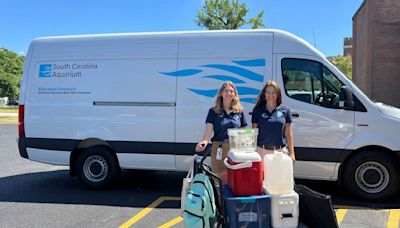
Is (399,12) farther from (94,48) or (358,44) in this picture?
(94,48)

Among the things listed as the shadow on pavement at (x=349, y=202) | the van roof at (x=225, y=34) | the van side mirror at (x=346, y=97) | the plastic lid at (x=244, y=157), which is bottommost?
the shadow on pavement at (x=349, y=202)

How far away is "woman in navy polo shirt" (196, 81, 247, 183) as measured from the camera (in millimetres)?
4758

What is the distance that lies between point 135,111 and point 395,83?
72.9 feet

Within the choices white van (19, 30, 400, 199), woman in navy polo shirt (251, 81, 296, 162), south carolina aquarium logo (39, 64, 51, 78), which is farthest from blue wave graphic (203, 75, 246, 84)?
south carolina aquarium logo (39, 64, 51, 78)

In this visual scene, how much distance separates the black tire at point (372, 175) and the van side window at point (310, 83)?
0.90 metres

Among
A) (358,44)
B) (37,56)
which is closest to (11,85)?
(358,44)

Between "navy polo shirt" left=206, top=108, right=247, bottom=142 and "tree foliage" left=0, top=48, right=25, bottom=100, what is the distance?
9044 centimetres

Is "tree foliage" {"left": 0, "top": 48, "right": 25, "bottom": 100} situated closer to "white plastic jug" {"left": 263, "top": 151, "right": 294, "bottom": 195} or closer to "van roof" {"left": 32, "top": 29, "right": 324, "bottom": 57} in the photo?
"van roof" {"left": 32, "top": 29, "right": 324, "bottom": 57}

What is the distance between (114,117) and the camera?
6672mm

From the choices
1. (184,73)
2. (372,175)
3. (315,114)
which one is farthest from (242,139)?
(372,175)

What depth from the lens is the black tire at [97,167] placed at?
22.5 ft

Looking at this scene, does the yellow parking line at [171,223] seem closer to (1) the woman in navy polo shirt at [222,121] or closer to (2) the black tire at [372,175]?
(1) the woman in navy polo shirt at [222,121]

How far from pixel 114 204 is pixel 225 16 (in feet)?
70.3

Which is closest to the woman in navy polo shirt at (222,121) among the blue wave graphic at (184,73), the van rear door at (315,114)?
the van rear door at (315,114)
